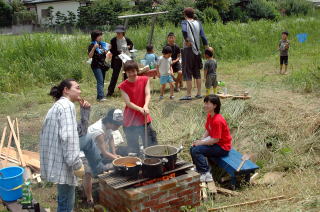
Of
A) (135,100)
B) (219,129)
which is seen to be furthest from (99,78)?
(219,129)

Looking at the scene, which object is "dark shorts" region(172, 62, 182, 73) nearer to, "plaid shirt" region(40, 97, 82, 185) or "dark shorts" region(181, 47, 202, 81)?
"dark shorts" region(181, 47, 202, 81)

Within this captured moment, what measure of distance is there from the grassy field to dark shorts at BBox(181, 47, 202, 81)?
0.60 m

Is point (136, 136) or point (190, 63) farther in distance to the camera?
point (190, 63)

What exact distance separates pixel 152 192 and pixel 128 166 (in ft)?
1.32

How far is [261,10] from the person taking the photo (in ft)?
86.3

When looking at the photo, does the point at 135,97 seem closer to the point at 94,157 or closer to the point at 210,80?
the point at 94,157

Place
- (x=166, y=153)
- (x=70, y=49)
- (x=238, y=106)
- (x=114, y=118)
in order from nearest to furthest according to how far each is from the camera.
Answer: (x=166, y=153) < (x=114, y=118) < (x=238, y=106) < (x=70, y=49)

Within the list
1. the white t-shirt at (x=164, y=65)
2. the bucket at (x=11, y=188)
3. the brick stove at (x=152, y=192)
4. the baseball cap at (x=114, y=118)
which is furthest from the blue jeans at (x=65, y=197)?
the white t-shirt at (x=164, y=65)

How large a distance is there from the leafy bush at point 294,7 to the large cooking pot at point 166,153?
28.3 meters

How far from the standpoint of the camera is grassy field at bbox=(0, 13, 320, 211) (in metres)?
4.86

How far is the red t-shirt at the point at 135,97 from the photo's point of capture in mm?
5008

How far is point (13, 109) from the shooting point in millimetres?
8031

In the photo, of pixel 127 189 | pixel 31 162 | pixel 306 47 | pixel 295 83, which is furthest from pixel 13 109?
pixel 306 47

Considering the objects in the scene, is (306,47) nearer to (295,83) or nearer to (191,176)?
(295,83)
